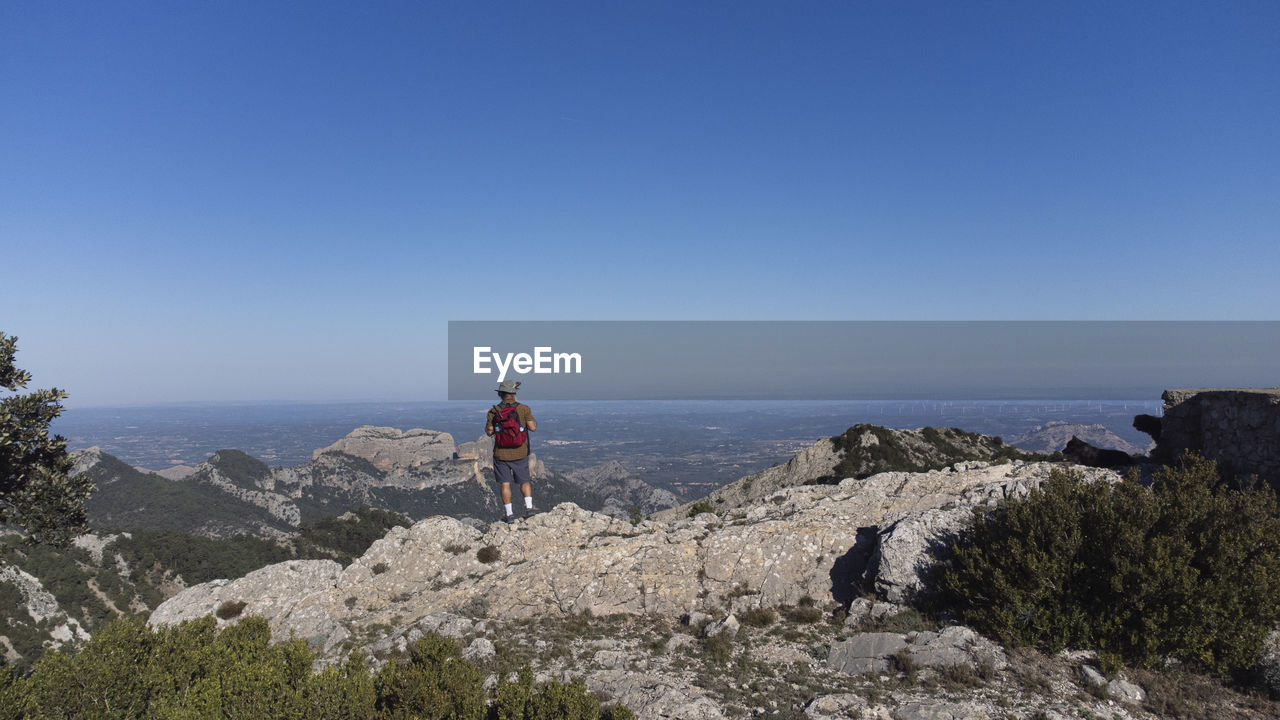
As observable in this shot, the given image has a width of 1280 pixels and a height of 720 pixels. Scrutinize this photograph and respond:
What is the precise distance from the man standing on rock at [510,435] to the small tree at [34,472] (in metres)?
11.2

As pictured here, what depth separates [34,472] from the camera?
1371 centimetres

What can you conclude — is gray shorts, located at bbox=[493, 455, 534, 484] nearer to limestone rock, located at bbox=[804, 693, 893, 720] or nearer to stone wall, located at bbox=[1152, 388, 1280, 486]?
limestone rock, located at bbox=[804, 693, 893, 720]

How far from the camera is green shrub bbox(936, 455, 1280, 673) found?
23.4ft

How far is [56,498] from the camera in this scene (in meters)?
13.6

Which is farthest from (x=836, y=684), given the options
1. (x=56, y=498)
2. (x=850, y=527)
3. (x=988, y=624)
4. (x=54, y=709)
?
(x=56, y=498)

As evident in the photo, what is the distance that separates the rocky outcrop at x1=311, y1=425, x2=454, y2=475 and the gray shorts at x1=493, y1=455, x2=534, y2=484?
124 m

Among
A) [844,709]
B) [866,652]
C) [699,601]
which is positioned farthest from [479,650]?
[866,652]

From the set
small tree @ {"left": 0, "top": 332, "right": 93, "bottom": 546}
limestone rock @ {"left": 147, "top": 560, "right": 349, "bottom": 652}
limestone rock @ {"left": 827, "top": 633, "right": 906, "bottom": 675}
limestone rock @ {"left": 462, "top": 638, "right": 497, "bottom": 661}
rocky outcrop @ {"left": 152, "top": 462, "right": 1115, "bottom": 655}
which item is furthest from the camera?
small tree @ {"left": 0, "top": 332, "right": 93, "bottom": 546}

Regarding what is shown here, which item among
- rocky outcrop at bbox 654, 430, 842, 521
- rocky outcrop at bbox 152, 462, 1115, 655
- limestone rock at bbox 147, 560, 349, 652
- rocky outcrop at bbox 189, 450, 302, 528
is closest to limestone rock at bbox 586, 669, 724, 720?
rocky outcrop at bbox 152, 462, 1115, 655

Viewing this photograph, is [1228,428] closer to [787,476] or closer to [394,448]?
[787,476]

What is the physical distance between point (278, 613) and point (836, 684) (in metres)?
13.0

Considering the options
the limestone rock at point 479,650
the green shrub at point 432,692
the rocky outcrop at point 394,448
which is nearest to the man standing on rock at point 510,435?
the limestone rock at point 479,650

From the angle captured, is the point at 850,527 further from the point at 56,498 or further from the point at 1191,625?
the point at 56,498

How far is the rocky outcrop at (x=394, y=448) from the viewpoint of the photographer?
136 meters
